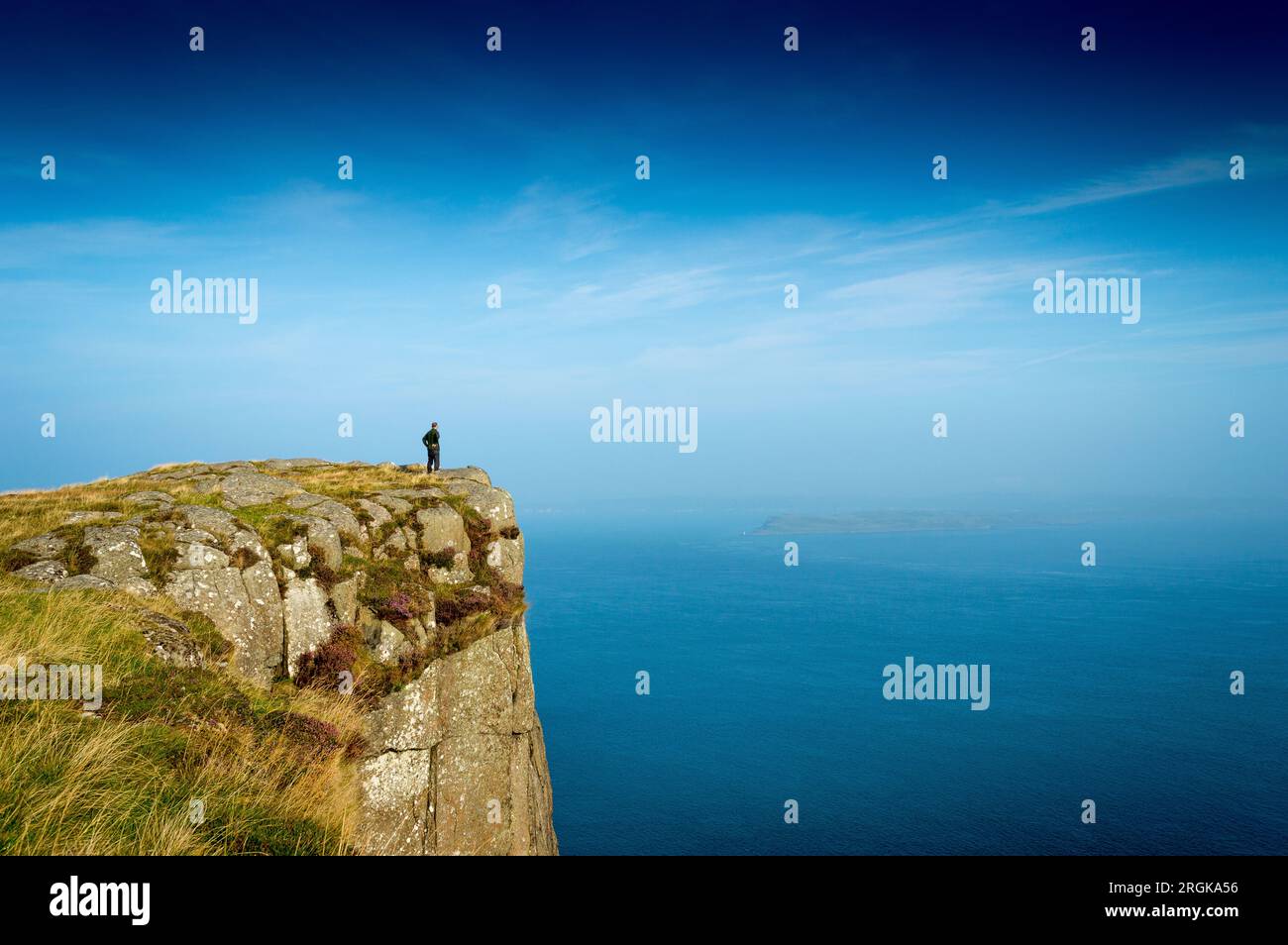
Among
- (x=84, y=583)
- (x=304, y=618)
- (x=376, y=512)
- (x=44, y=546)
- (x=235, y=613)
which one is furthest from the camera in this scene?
(x=376, y=512)

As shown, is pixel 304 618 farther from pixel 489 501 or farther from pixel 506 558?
pixel 489 501

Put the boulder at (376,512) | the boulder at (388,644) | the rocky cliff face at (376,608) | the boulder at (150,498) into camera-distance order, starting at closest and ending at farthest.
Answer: the rocky cliff face at (376,608)
the boulder at (388,644)
the boulder at (150,498)
the boulder at (376,512)

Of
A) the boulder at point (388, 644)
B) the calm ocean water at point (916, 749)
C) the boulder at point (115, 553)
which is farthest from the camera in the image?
the calm ocean water at point (916, 749)

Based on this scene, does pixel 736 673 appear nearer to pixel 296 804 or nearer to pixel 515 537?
pixel 515 537

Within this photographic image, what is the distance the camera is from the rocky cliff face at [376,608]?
59.6ft

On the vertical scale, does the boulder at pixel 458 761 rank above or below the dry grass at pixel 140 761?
below

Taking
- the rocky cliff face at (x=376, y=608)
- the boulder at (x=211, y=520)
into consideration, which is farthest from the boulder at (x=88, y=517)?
the boulder at (x=211, y=520)

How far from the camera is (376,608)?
73.5ft

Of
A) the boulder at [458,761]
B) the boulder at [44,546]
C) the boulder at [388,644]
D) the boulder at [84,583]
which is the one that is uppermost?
the boulder at [44,546]

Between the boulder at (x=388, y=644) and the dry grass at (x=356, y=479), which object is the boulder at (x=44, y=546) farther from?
the dry grass at (x=356, y=479)

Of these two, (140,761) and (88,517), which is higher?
(88,517)

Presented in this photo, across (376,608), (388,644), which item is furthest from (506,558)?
(388,644)

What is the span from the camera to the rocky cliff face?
18156 mm

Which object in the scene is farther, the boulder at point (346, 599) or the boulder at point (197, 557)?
the boulder at point (346, 599)
